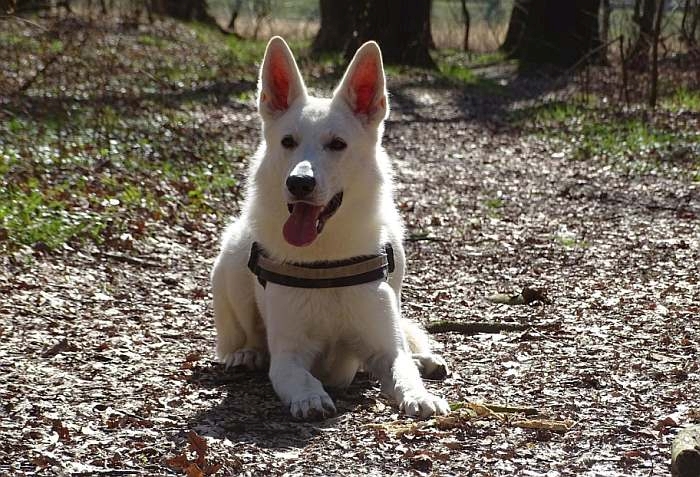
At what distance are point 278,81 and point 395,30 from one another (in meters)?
16.3

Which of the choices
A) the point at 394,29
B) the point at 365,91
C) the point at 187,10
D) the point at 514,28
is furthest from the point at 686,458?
the point at 187,10

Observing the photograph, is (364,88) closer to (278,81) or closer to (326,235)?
(278,81)

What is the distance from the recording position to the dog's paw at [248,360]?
5.75 metres

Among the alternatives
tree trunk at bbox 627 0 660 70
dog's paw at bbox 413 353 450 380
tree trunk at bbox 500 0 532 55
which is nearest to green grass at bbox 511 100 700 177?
tree trunk at bbox 627 0 660 70

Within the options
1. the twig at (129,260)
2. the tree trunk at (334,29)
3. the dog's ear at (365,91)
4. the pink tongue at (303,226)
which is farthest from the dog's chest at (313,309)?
the tree trunk at (334,29)

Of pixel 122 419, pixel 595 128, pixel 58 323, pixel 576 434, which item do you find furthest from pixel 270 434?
pixel 595 128

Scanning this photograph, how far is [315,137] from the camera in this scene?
203 inches

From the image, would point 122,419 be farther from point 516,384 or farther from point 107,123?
point 107,123

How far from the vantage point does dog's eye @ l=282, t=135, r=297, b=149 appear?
17.0 feet

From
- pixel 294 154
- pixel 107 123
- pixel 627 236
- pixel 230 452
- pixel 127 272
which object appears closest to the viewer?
pixel 230 452

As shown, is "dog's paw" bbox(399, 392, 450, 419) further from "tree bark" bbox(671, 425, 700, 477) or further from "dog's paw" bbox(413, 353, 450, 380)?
"tree bark" bbox(671, 425, 700, 477)

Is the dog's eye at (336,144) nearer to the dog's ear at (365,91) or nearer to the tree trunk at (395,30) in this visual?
the dog's ear at (365,91)

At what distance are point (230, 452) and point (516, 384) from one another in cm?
164

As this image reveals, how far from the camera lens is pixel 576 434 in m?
4.45
